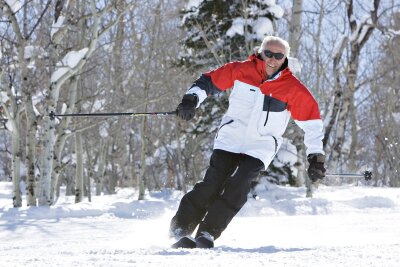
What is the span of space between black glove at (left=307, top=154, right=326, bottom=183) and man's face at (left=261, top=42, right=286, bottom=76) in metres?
0.67

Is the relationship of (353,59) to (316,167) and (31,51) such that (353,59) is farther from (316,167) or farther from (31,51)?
(316,167)

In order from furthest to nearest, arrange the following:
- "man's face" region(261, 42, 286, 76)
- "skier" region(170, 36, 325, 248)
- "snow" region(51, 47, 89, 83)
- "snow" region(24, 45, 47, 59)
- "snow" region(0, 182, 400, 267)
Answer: "snow" region(24, 45, 47, 59), "snow" region(51, 47, 89, 83), "man's face" region(261, 42, 286, 76), "skier" region(170, 36, 325, 248), "snow" region(0, 182, 400, 267)

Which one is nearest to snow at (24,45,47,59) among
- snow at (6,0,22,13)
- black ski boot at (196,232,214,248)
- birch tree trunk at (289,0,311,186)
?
snow at (6,0,22,13)

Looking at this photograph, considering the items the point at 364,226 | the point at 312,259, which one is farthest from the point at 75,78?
the point at 312,259

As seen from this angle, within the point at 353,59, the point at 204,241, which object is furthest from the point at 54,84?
the point at 353,59

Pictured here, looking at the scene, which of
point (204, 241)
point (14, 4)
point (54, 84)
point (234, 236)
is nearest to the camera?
point (204, 241)

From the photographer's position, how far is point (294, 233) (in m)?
5.39

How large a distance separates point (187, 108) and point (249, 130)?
0.47m

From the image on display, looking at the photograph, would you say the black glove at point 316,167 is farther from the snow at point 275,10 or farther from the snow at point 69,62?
the snow at point 275,10

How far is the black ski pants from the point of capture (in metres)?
4.05

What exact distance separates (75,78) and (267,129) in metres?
8.10

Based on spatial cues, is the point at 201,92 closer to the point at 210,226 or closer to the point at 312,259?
the point at 210,226

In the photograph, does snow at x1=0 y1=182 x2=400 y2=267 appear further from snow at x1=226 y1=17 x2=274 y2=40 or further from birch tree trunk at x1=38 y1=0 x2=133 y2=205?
snow at x1=226 y1=17 x2=274 y2=40

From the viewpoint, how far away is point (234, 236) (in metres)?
4.92
